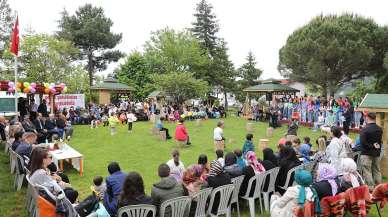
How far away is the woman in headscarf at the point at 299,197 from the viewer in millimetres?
4645

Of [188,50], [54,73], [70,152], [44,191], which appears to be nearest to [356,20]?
[188,50]

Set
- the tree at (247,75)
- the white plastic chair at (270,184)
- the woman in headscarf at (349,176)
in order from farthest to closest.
→ the tree at (247,75) < the white plastic chair at (270,184) < the woman in headscarf at (349,176)

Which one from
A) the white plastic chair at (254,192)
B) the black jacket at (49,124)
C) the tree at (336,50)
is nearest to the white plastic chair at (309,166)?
the white plastic chair at (254,192)

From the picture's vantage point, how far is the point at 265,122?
23.7 metres

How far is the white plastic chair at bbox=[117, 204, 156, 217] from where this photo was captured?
14.3 feet

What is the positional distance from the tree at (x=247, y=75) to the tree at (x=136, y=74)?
10.7 meters

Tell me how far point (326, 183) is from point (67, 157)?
6329 mm

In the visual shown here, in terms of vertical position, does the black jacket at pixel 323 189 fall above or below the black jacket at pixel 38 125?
below

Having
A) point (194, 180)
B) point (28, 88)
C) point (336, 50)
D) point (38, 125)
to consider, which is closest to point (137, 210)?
point (194, 180)

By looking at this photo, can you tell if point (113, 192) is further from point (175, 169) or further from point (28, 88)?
point (28, 88)

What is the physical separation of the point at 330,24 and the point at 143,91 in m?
19.7

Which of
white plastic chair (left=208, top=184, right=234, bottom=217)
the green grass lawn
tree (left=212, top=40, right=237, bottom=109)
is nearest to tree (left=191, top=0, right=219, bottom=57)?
tree (left=212, top=40, right=237, bottom=109)

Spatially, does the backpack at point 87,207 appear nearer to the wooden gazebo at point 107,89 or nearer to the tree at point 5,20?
the wooden gazebo at point 107,89

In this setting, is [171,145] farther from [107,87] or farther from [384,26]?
[384,26]
